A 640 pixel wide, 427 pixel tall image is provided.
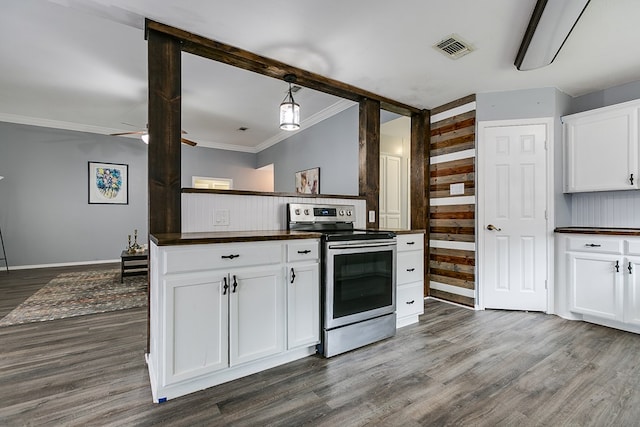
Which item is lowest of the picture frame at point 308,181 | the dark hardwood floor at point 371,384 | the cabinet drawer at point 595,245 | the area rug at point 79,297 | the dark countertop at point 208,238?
the dark hardwood floor at point 371,384

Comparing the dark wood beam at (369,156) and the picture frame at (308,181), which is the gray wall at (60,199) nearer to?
the picture frame at (308,181)

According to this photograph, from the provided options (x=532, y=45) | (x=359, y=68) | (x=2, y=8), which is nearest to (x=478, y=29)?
(x=532, y=45)

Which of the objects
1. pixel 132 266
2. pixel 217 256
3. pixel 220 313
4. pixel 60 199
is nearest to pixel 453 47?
pixel 217 256

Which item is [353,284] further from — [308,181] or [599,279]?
[308,181]

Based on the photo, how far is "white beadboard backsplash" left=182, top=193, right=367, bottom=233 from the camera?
229 cm

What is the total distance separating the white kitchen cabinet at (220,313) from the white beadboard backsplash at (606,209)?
322 centimetres

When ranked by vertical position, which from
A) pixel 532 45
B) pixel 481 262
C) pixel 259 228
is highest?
pixel 532 45

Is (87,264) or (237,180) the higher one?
(237,180)

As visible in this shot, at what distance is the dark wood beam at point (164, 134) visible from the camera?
2105 millimetres

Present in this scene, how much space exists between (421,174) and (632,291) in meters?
2.20

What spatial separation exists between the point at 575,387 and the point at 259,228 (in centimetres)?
236

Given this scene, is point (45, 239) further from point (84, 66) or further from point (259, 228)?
point (259, 228)

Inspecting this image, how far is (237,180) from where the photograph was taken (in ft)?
25.0

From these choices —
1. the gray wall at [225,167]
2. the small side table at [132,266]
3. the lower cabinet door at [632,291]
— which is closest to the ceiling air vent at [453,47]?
the lower cabinet door at [632,291]
